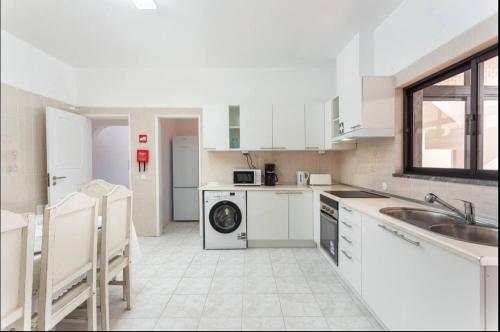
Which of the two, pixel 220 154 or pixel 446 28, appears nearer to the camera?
pixel 446 28

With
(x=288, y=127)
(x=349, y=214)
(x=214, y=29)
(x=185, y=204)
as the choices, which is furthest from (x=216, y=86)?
(x=349, y=214)

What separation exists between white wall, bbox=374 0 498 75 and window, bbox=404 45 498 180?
230 millimetres

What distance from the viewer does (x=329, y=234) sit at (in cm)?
260

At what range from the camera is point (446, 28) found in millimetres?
1747

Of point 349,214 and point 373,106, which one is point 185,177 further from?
point 373,106

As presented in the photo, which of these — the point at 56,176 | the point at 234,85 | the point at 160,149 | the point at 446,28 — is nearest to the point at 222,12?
the point at 234,85

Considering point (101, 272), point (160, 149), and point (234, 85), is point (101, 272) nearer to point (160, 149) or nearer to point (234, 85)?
point (160, 149)

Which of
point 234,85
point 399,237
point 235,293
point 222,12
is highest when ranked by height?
point 222,12

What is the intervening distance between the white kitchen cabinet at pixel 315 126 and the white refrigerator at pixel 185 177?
7.14 feet

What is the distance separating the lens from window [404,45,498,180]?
1553 millimetres

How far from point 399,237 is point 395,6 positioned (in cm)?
216

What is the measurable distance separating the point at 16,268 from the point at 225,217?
91.5 inches

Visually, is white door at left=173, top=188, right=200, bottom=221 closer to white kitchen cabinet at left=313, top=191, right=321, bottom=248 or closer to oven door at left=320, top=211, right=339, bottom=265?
white kitchen cabinet at left=313, top=191, right=321, bottom=248

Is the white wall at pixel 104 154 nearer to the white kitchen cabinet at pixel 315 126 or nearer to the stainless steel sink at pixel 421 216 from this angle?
the stainless steel sink at pixel 421 216
